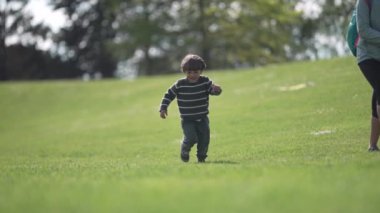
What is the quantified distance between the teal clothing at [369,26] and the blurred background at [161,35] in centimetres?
3979

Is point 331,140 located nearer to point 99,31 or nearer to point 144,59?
point 144,59

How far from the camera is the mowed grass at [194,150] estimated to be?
6285mm

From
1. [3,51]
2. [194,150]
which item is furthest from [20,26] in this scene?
[194,150]

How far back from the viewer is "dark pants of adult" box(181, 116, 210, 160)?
35.7 feet

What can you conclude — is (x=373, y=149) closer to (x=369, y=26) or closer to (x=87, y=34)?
(x=369, y=26)

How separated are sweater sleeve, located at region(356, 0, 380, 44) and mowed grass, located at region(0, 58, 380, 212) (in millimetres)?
1827

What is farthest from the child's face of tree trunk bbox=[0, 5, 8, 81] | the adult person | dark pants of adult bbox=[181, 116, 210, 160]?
tree trunk bbox=[0, 5, 8, 81]

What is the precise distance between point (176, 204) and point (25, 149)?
14.9m

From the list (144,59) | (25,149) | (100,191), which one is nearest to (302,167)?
(100,191)

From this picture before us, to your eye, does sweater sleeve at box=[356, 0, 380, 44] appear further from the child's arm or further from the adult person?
the child's arm

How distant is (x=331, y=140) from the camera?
1276cm

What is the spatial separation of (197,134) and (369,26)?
3.40 meters

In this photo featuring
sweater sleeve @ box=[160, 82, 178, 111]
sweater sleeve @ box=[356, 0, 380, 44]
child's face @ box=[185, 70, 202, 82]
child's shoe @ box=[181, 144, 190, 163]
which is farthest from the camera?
child's shoe @ box=[181, 144, 190, 163]

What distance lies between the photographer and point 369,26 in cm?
981
